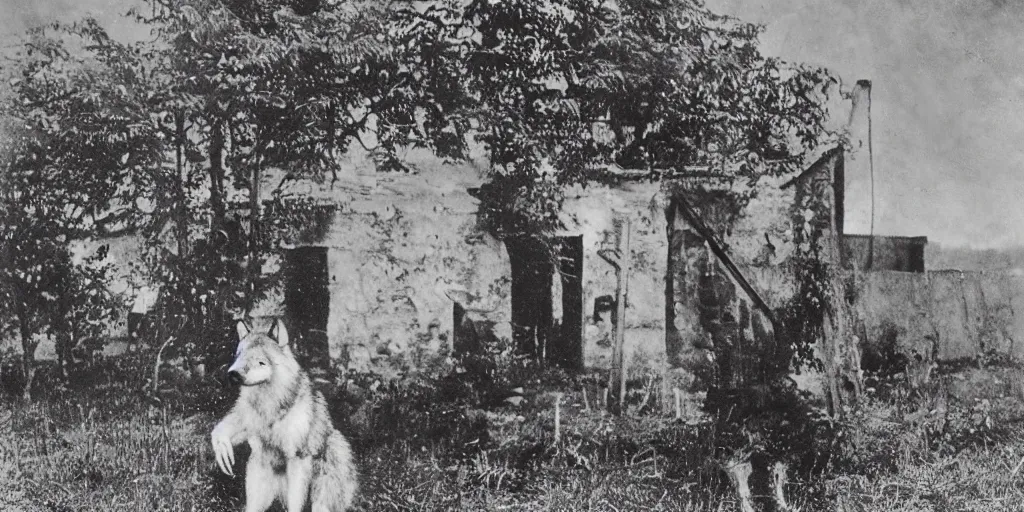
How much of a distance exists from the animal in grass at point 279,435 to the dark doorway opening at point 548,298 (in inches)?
45.4

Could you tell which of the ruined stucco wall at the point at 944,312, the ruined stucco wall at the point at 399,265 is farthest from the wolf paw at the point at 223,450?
the ruined stucco wall at the point at 944,312

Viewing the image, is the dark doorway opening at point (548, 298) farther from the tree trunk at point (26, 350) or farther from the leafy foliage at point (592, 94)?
the tree trunk at point (26, 350)

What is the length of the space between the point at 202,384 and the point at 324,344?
67cm

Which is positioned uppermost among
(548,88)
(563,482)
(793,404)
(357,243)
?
(548,88)

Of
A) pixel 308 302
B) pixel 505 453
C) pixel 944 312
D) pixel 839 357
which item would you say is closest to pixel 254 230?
pixel 308 302

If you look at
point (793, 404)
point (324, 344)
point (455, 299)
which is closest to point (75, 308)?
point (324, 344)

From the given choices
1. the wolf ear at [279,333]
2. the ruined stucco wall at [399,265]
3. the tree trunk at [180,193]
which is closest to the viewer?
the wolf ear at [279,333]

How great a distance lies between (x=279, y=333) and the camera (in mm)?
3217

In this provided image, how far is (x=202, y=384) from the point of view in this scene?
10.9ft

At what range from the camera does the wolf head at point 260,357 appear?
3033mm

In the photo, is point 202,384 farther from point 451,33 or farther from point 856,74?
point 856,74

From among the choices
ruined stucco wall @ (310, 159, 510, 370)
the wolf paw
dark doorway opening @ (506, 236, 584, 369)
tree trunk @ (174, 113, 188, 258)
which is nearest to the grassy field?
the wolf paw

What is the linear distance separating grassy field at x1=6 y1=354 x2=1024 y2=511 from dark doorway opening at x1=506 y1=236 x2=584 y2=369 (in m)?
0.19

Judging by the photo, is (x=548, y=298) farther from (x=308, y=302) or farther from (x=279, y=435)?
(x=279, y=435)
